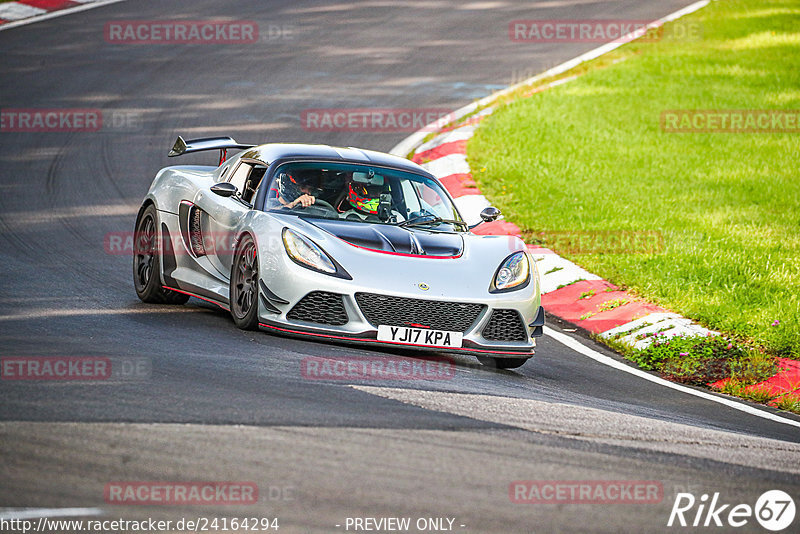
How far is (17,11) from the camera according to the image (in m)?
22.2

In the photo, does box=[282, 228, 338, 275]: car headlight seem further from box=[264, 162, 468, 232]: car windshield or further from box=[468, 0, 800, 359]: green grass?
box=[468, 0, 800, 359]: green grass

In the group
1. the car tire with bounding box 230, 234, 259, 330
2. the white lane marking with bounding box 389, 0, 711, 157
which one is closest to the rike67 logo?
the car tire with bounding box 230, 234, 259, 330

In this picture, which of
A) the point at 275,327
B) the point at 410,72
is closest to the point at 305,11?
the point at 410,72

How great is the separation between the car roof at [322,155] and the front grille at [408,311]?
180cm

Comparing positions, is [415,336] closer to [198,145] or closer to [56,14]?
[198,145]

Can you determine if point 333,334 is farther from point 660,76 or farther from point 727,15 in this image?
point 727,15

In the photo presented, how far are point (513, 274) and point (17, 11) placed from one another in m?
17.6

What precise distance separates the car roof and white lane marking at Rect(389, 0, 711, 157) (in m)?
6.31

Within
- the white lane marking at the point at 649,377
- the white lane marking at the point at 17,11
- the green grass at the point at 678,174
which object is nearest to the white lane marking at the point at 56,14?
the white lane marking at the point at 17,11

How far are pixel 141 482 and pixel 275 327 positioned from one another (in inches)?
122

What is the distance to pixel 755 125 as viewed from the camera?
16.5 meters

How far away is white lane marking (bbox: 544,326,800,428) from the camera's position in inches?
285

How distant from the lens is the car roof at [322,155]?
8539mm

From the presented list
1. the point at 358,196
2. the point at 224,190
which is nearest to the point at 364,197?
the point at 358,196
